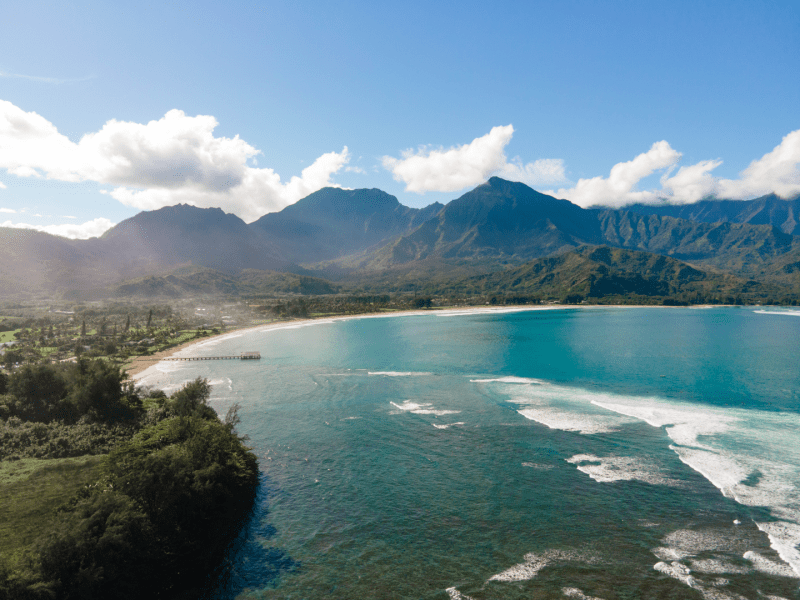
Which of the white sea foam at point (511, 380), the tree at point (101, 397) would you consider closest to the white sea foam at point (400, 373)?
the white sea foam at point (511, 380)

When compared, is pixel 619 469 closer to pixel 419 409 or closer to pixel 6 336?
pixel 419 409

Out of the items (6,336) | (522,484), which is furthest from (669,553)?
(6,336)

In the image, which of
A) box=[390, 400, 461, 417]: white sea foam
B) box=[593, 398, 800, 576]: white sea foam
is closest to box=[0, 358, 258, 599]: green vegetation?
box=[390, 400, 461, 417]: white sea foam

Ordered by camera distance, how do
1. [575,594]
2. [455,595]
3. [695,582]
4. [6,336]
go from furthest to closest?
[6,336] → [695,582] → [455,595] → [575,594]

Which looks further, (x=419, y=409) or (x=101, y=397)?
(x=419, y=409)

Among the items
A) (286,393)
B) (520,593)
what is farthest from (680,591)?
(286,393)

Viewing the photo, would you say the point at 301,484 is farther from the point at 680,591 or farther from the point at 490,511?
the point at 680,591
